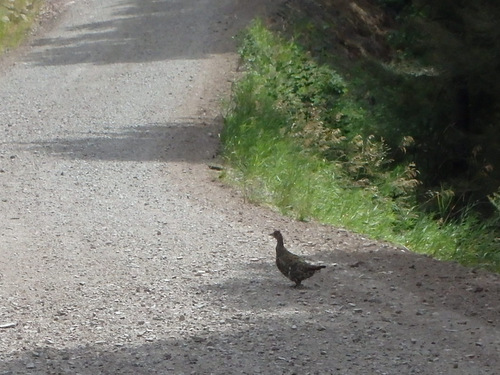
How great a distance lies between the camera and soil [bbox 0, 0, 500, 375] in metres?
6.52

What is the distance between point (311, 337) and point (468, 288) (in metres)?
2.13

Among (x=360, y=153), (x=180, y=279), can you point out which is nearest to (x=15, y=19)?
(x=360, y=153)

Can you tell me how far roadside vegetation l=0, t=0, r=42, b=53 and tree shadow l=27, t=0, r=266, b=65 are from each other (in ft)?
2.04

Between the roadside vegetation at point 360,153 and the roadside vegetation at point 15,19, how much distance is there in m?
7.10

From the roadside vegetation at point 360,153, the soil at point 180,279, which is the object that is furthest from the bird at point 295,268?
the roadside vegetation at point 360,153

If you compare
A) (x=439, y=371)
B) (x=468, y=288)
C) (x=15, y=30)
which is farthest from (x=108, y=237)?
(x=15, y=30)

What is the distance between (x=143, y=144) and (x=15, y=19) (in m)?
12.2

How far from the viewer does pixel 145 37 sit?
24.9 metres

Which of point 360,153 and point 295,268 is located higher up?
point 295,268

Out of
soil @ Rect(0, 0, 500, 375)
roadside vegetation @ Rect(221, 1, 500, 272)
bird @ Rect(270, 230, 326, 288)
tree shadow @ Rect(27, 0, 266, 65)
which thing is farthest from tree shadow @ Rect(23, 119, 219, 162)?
tree shadow @ Rect(27, 0, 266, 65)

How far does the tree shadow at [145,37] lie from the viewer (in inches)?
899

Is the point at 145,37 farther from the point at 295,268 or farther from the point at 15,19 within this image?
the point at 295,268

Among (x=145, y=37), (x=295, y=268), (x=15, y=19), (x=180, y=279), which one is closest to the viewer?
(x=295, y=268)

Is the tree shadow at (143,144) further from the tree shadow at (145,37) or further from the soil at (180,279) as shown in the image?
the tree shadow at (145,37)
